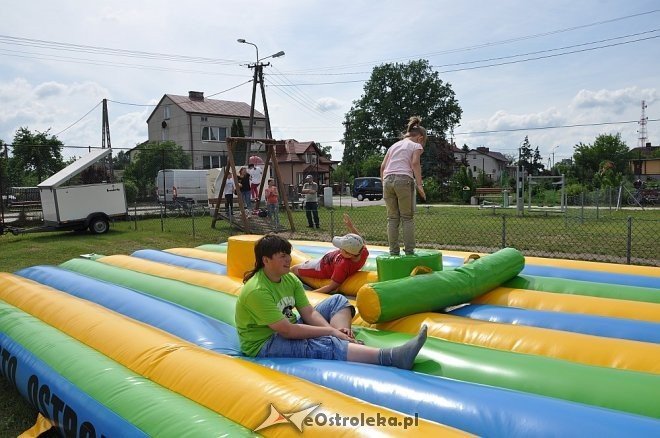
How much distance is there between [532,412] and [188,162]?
108ft

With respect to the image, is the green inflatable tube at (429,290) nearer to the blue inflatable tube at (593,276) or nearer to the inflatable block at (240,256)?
the blue inflatable tube at (593,276)

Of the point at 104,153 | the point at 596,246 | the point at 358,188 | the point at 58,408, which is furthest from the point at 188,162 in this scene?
the point at 58,408

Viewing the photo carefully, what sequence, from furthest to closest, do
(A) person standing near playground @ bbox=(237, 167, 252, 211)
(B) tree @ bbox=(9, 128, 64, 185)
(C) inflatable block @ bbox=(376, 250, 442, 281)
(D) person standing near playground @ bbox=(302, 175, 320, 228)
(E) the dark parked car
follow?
(E) the dark parked car, (B) tree @ bbox=(9, 128, 64, 185), (A) person standing near playground @ bbox=(237, 167, 252, 211), (D) person standing near playground @ bbox=(302, 175, 320, 228), (C) inflatable block @ bbox=(376, 250, 442, 281)

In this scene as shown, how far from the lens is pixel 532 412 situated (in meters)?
2.14

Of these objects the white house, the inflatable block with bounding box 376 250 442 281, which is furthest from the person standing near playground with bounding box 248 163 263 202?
the white house

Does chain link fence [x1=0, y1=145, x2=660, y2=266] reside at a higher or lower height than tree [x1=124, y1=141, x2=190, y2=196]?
lower

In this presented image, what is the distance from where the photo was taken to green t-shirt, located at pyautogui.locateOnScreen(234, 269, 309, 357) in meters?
3.19

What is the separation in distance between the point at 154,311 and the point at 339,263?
1767 mm

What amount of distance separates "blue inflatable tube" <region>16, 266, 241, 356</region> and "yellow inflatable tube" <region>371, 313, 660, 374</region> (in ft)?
3.76

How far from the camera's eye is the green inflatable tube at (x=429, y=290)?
12.3 feet

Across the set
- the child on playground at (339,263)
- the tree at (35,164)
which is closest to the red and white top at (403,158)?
the child on playground at (339,263)

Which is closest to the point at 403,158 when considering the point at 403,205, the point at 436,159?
Answer: the point at 403,205

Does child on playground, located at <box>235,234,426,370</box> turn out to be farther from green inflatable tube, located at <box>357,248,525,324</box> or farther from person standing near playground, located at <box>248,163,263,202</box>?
person standing near playground, located at <box>248,163,263,202</box>

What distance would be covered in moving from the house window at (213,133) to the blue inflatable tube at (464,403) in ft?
125
